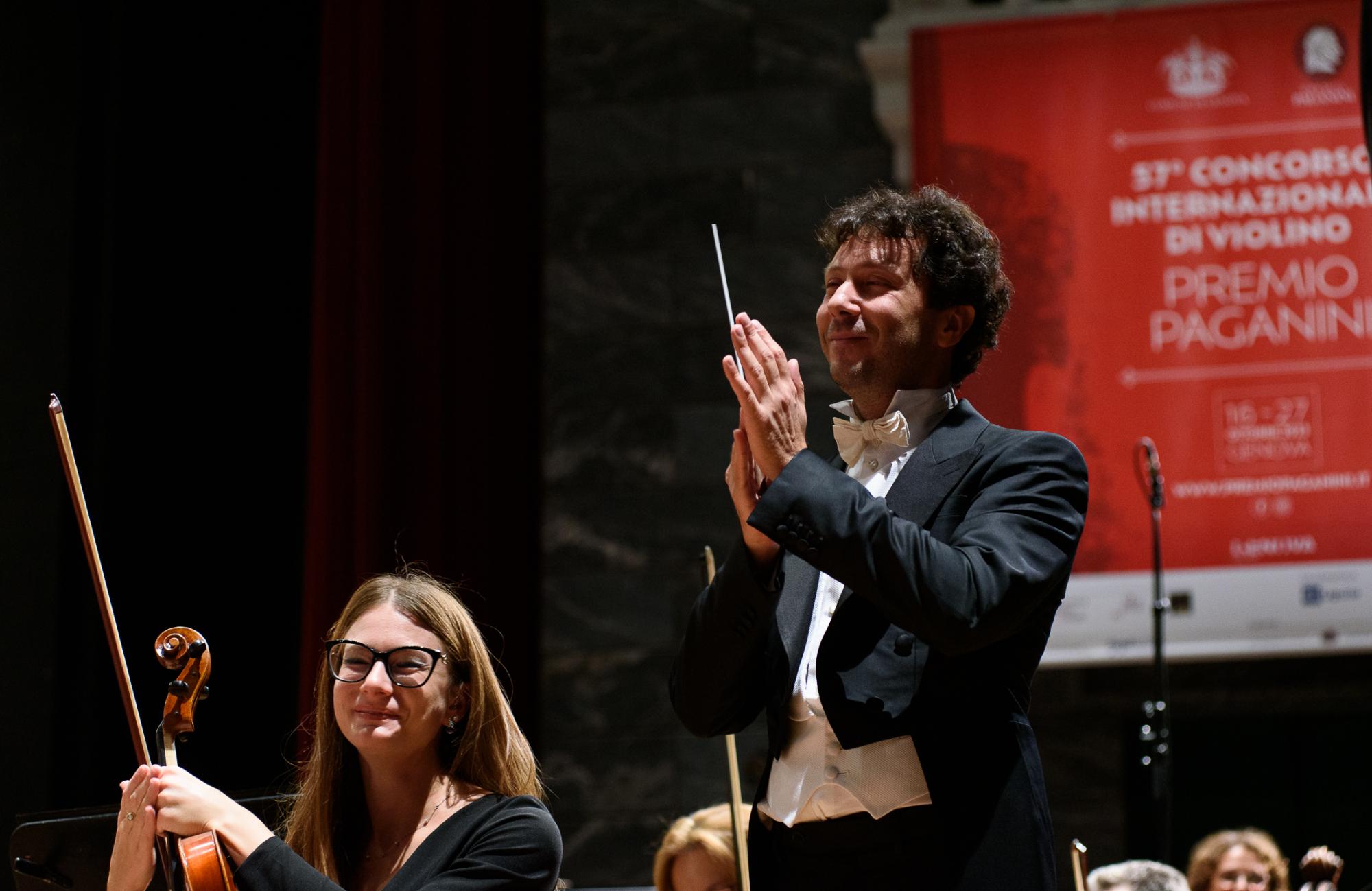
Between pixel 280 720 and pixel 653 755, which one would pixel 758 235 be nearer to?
pixel 653 755

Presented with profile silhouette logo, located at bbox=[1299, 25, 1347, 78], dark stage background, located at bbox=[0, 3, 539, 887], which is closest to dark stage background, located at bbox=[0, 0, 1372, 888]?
dark stage background, located at bbox=[0, 3, 539, 887]

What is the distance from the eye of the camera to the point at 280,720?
4.44m

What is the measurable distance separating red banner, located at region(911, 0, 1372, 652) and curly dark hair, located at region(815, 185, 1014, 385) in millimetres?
2966

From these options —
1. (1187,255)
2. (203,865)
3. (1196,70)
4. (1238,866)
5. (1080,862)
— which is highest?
(1196,70)

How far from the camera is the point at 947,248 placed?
1.84 metres

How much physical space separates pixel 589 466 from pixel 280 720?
168cm

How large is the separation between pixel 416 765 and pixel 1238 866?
8.11ft

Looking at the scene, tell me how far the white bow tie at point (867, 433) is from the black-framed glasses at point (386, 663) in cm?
57

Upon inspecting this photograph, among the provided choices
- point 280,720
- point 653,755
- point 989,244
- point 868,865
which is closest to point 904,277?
point 989,244

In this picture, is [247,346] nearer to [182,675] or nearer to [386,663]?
[386,663]

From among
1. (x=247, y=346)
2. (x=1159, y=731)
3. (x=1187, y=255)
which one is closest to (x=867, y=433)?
(x=1159, y=731)

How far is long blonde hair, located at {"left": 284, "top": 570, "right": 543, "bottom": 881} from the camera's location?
2.02 m

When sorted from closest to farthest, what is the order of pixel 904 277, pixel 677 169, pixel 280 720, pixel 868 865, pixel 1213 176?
pixel 868 865, pixel 904 277, pixel 280 720, pixel 1213 176, pixel 677 169

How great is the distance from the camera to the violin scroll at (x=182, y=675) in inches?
70.2
